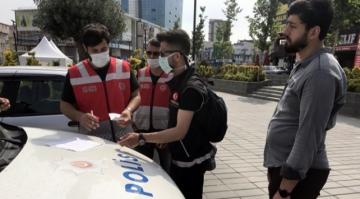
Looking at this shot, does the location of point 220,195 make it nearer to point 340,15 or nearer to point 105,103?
point 105,103

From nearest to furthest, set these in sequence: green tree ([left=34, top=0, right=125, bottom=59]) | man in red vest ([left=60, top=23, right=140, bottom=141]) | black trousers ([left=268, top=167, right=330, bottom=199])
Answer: black trousers ([left=268, top=167, right=330, bottom=199]) → man in red vest ([left=60, top=23, right=140, bottom=141]) → green tree ([left=34, top=0, right=125, bottom=59])

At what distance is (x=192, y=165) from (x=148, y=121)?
3.75 feet

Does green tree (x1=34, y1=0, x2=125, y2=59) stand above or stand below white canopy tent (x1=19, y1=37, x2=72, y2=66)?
above

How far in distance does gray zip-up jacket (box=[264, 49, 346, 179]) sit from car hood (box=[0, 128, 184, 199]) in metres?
0.68

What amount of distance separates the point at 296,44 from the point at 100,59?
164 cm

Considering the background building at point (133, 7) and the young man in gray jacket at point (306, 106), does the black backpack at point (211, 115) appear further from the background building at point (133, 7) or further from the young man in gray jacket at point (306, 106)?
the background building at point (133, 7)

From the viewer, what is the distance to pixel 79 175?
1.72m

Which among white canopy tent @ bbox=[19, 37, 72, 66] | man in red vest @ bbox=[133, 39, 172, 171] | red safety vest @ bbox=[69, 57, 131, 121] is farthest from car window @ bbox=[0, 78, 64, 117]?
white canopy tent @ bbox=[19, 37, 72, 66]

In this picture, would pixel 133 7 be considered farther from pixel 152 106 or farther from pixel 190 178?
pixel 190 178

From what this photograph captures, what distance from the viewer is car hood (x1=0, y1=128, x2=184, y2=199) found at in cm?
151

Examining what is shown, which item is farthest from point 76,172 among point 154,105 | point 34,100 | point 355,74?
point 355,74

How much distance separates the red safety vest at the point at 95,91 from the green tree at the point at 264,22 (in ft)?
67.5

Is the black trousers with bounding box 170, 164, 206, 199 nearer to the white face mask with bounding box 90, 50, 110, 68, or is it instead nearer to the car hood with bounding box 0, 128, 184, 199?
the car hood with bounding box 0, 128, 184, 199

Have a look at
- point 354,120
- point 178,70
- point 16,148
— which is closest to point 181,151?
point 178,70
